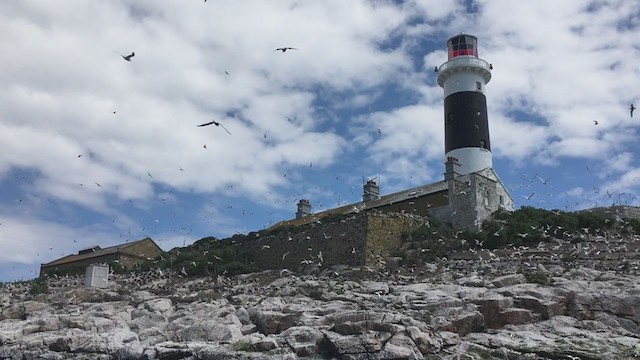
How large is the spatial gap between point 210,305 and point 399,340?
891 cm

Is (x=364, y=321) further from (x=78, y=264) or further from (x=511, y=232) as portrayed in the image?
(x=78, y=264)

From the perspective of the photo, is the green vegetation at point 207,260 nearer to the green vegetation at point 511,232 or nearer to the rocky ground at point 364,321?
the rocky ground at point 364,321

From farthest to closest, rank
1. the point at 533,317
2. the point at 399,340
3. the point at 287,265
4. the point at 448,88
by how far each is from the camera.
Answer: the point at 448,88 < the point at 287,265 < the point at 533,317 < the point at 399,340

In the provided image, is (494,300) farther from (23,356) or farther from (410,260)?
(23,356)

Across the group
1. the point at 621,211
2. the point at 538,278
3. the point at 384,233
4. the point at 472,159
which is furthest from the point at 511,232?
the point at 472,159

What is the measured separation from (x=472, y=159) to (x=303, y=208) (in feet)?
47.7

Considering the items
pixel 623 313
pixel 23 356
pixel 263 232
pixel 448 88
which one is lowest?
pixel 23 356

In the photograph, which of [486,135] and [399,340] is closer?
[399,340]

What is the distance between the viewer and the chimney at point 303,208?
48097mm

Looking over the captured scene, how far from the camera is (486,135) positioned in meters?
41.2

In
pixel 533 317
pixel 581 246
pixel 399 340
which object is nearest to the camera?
pixel 399 340

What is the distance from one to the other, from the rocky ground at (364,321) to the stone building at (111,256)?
18.4 metres

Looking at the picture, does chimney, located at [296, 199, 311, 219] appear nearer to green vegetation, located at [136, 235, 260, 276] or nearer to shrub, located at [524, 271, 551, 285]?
green vegetation, located at [136, 235, 260, 276]

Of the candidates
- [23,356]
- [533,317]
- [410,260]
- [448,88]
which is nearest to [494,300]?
[533,317]
